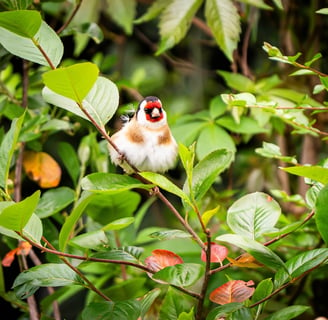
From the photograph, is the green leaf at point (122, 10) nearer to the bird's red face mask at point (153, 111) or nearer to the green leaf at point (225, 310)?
the bird's red face mask at point (153, 111)

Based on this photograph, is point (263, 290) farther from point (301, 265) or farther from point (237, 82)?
point (237, 82)

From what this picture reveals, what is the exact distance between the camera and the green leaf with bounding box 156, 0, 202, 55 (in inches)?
47.2

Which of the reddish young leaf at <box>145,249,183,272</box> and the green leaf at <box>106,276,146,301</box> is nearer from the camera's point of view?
the reddish young leaf at <box>145,249,183,272</box>

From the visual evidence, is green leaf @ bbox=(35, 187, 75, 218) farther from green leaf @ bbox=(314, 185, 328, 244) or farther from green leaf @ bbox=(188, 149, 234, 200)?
green leaf @ bbox=(314, 185, 328, 244)

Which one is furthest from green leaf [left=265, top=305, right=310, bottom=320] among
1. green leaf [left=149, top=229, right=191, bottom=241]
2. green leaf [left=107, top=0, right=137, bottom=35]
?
green leaf [left=107, top=0, right=137, bottom=35]

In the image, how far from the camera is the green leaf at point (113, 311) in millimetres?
709

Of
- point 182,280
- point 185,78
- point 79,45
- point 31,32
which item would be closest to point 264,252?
point 182,280

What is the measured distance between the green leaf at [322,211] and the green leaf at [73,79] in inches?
11.5

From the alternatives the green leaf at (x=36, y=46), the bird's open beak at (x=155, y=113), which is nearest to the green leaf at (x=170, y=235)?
the green leaf at (x=36, y=46)

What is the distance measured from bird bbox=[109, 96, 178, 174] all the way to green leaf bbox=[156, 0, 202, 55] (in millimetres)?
191

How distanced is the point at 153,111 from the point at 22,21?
1.51 feet

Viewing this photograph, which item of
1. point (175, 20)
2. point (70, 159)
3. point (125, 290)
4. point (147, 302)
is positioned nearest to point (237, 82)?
point (175, 20)

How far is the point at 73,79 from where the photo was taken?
23.8 inches

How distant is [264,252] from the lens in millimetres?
628
